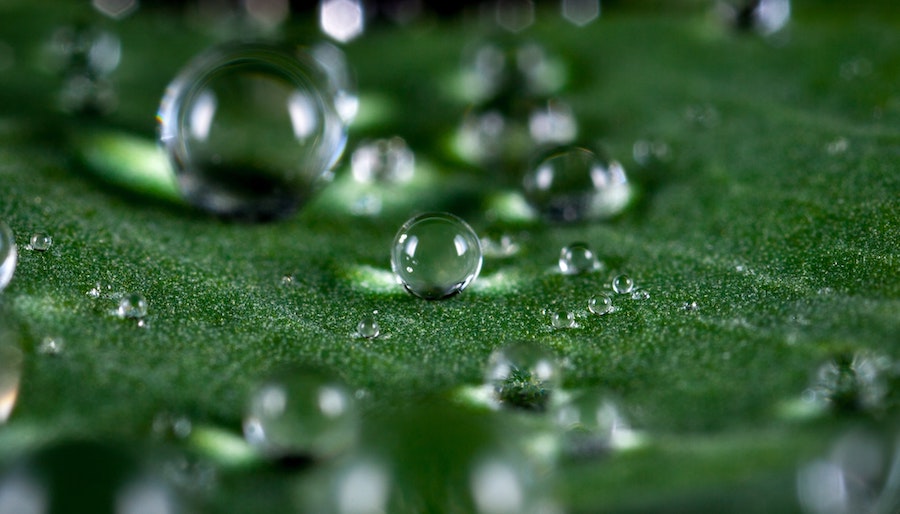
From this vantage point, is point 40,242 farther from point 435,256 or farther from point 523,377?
point 523,377

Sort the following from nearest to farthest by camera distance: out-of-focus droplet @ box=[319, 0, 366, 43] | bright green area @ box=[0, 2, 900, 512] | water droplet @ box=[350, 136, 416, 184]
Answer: bright green area @ box=[0, 2, 900, 512] → water droplet @ box=[350, 136, 416, 184] → out-of-focus droplet @ box=[319, 0, 366, 43]

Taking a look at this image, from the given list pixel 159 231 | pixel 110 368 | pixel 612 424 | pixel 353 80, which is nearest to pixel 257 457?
pixel 110 368

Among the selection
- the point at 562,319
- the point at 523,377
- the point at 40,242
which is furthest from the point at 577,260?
the point at 40,242

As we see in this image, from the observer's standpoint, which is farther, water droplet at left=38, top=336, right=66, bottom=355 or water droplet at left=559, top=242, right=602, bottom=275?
water droplet at left=559, top=242, right=602, bottom=275

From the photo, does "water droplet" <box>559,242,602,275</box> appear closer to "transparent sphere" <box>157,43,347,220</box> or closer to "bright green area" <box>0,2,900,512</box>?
"bright green area" <box>0,2,900,512</box>

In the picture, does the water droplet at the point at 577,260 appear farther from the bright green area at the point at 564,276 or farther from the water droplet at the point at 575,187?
the water droplet at the point at 575,187

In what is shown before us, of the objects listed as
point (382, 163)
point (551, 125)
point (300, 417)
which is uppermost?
point (551, 125)

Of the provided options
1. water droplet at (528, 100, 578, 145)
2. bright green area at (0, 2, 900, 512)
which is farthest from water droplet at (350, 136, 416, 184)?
water droplet at (528, 100, 578, 145)

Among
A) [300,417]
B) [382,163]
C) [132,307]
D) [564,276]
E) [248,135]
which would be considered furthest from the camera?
[382,163]
